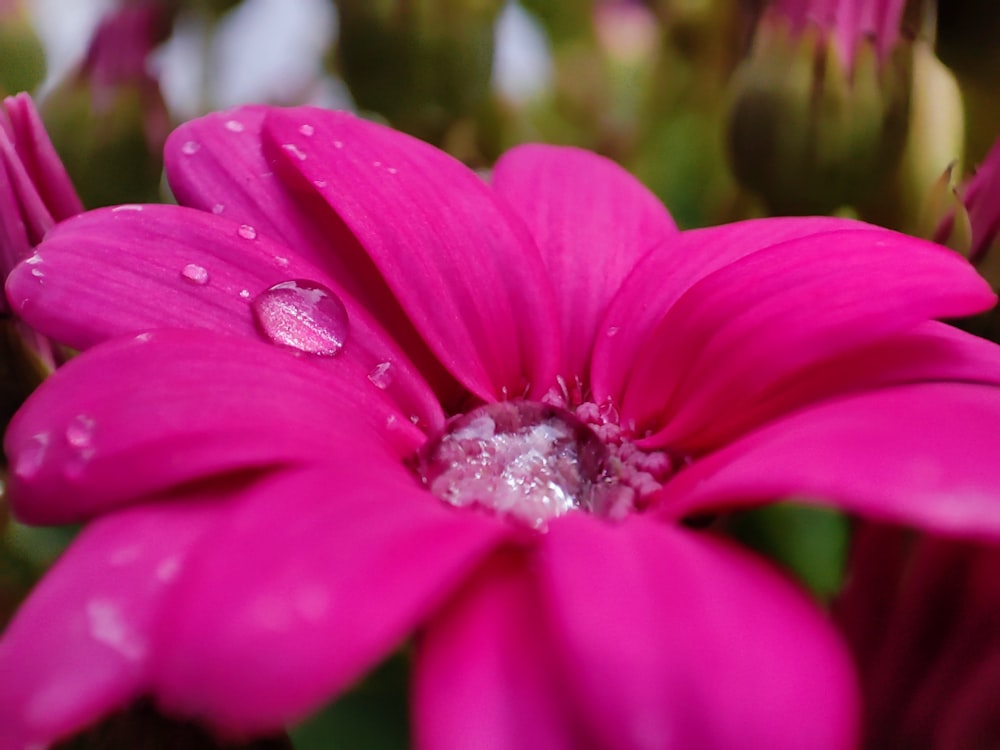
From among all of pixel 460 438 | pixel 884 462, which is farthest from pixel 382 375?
pixel 884 462

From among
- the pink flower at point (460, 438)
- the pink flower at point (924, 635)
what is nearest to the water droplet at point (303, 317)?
the pink flower at point (460, 438)

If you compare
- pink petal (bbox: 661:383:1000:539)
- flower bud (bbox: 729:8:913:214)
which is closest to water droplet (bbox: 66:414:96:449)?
pink petal (bbox: 661:383:1000:539)

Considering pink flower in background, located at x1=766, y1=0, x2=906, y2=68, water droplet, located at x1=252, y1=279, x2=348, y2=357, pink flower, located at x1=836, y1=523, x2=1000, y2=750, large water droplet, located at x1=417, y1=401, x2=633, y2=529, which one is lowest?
pink flower, located at x1=836, y1=523, x2=1000, y2=750

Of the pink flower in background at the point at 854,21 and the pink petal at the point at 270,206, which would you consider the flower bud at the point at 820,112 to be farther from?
the pink petal at the point at 270,206

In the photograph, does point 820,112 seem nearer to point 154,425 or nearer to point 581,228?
point 581,228

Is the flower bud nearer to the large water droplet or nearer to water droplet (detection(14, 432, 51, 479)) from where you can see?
the large water droplet

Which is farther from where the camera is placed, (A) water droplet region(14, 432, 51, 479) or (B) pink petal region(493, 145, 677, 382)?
(B) pink petal region(493, 145, 677, 382)

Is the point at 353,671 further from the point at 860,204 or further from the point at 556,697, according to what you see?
the point at 860,204
